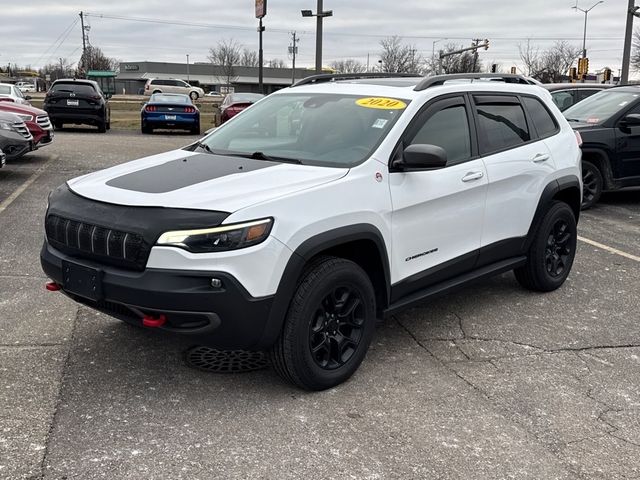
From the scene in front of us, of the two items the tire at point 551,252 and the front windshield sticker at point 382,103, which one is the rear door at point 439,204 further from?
the tire at point 551,252

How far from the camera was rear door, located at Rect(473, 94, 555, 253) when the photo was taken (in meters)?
4.98

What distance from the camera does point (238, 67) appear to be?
3856 inches

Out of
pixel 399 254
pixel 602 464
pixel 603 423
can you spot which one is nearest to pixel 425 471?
pixel 602 464

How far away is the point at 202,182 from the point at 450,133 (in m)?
1.89

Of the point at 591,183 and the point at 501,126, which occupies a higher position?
the point at 501,126

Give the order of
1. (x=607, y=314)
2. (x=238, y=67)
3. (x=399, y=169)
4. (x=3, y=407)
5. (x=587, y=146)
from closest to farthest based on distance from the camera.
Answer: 1. (x=3, y=407)
2. (x=399, y=169)
3. (x=607, y=314)
4. (x=587, y=146)
5. (x=238, y=67)

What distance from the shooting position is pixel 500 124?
5.21 metres

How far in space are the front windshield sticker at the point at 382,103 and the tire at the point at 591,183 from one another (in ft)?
20.5

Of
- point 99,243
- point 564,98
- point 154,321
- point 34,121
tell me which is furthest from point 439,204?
point 564,98

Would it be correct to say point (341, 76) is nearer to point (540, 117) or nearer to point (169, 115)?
point (540, 117)

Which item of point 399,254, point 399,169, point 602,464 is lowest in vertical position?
point 602,464

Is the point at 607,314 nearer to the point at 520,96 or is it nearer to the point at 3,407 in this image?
the point at 520,96

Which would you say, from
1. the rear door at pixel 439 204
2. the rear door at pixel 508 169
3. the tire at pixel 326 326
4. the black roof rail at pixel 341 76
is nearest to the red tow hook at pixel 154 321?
the tire at pixel 326 326

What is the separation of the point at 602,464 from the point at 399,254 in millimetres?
1620
